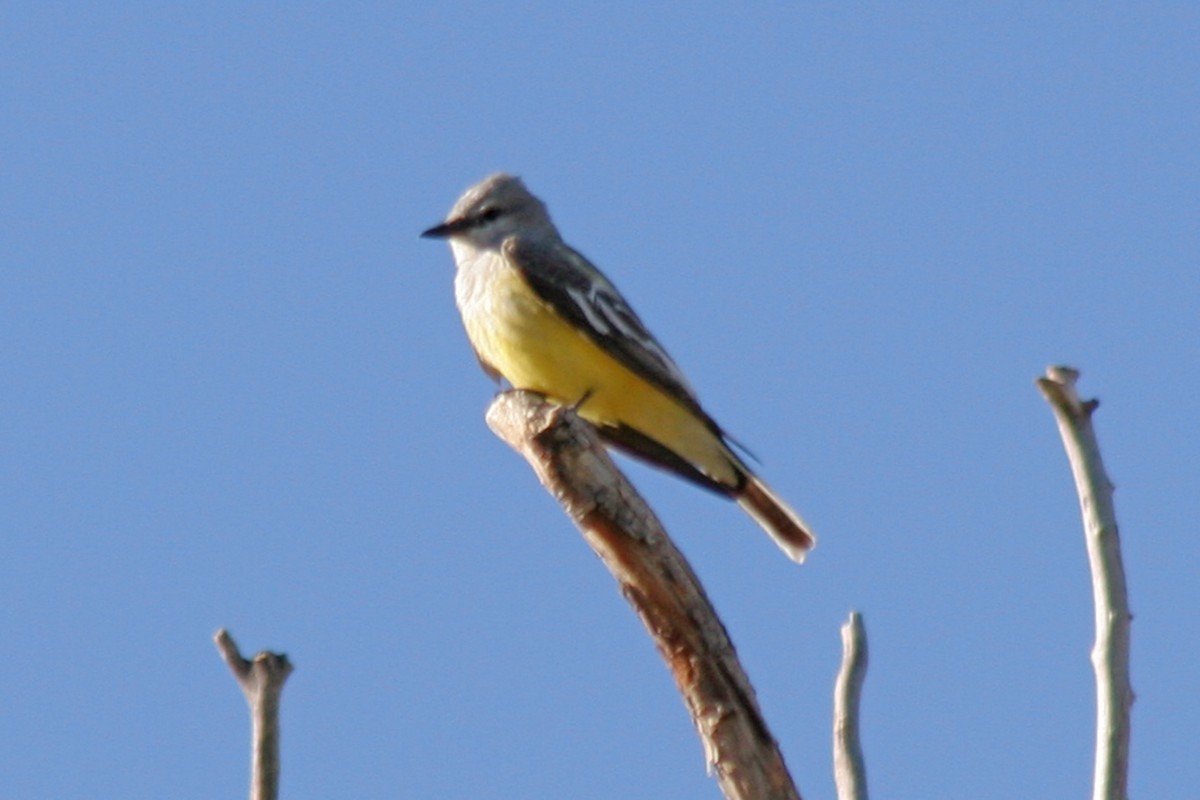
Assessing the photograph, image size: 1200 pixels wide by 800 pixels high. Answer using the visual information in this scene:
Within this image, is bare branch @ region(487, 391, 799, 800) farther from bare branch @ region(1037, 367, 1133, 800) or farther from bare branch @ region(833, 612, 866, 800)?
bare branch @ region(1037, 367, 1133, 800)

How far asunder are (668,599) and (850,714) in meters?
1.85

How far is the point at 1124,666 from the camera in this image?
10.8 ft

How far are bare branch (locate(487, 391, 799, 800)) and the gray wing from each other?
7.56 ft

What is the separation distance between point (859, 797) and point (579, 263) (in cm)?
603

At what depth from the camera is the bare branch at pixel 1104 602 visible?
10.5 ft

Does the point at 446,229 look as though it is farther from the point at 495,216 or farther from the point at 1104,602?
A: the point at 1104,602

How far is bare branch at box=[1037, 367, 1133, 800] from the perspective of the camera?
10.5 feet

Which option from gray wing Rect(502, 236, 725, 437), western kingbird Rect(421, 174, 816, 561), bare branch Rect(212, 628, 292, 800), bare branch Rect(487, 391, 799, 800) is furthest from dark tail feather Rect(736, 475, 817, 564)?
bare branch Rect(212, 628, 292, 800)

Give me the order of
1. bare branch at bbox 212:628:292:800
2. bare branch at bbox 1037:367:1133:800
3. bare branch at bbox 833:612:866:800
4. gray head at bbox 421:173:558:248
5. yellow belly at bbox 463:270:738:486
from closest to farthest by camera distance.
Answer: bare branch at bbox 212:628:292:800 → bare branch at bbox 1037:367:1133:800 → bare branch at bbox 833:612:866:800 → yellow belly at bbox 463:270:738:486 → gray head at bbox 421:173:558:248

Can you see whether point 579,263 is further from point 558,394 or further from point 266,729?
point 266,729

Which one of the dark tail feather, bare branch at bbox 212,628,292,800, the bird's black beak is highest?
the bird's black beak

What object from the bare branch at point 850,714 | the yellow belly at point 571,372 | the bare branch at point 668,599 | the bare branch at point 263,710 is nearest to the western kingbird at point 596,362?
the yellow belly at point 571,372

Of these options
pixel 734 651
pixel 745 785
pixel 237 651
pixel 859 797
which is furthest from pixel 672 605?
pixel 237 651

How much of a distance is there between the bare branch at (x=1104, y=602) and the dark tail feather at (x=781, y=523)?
19.0 ft
